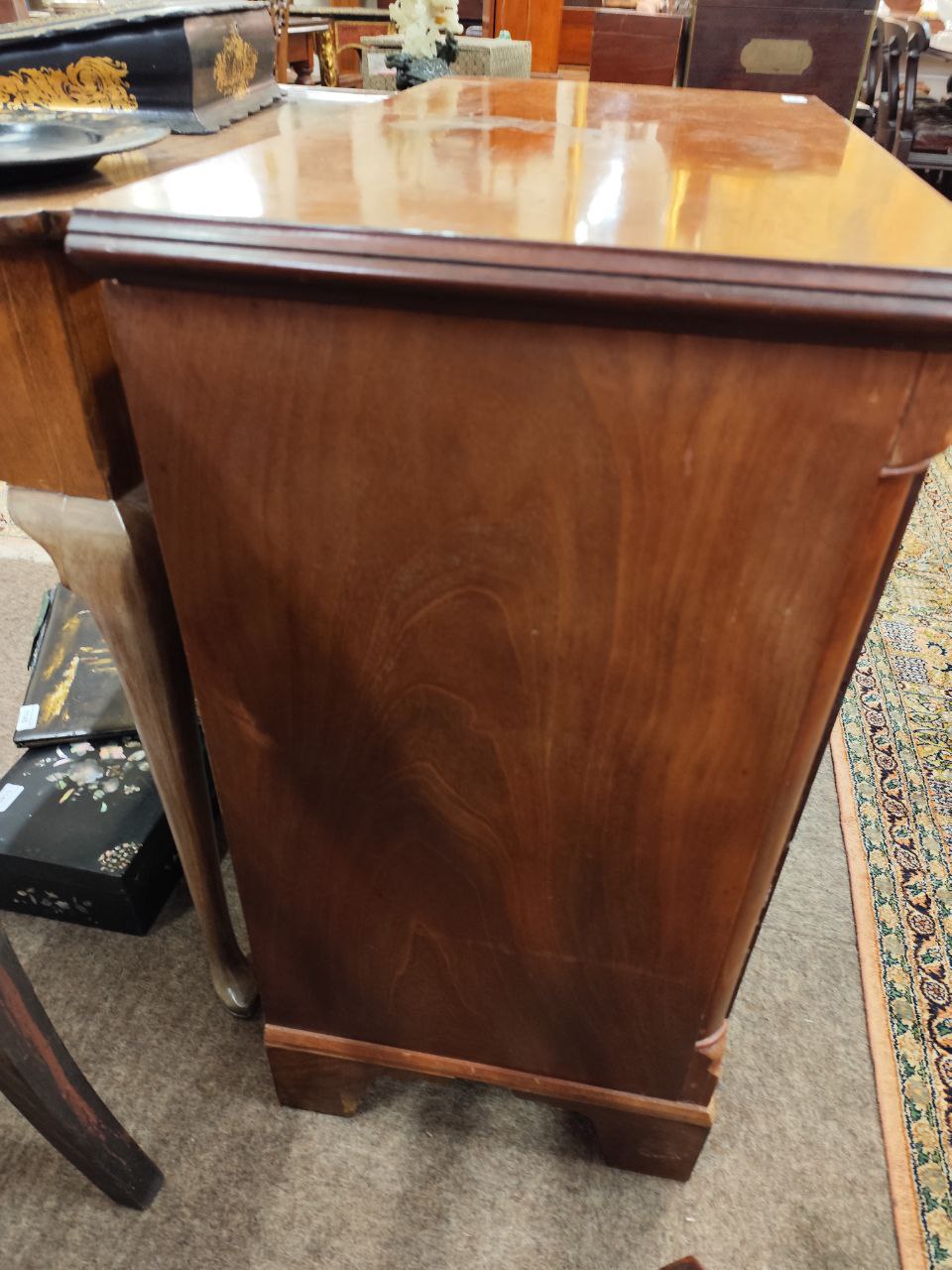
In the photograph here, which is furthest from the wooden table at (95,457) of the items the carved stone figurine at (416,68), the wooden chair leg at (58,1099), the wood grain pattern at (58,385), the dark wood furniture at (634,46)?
the dark wood furniture at (634,46)

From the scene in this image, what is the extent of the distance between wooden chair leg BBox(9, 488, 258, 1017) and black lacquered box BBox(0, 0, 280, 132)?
35 cm

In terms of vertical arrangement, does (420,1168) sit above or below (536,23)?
below

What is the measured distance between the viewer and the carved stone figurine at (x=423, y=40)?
4.72 ft

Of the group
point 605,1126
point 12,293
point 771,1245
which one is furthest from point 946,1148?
point 12,293

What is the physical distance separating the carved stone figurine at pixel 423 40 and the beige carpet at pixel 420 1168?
1386 millimetres

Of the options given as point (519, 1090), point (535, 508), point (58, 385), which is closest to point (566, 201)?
point (535, 508)

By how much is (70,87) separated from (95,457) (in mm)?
351

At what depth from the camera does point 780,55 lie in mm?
1732

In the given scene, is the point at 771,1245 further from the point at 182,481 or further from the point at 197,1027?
the point at 182,481

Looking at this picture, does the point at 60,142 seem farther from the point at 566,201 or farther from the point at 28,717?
the point at 28,717

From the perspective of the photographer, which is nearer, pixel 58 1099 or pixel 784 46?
pixel 58 1099

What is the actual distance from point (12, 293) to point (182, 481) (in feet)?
0.53

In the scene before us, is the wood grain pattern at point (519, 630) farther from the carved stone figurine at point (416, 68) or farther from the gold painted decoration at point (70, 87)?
the carved stone figurine at point (416, 68)

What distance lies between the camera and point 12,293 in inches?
21.6
